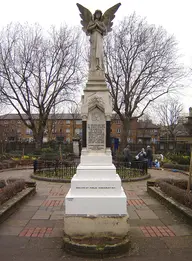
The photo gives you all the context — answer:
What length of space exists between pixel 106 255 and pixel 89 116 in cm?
295

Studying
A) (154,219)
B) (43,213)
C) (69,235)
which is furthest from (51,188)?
(69,235)

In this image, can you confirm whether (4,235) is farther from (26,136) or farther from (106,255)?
(26,136)

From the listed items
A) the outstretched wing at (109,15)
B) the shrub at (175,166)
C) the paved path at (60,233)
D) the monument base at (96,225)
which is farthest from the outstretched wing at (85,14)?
the shrub at (175,166)

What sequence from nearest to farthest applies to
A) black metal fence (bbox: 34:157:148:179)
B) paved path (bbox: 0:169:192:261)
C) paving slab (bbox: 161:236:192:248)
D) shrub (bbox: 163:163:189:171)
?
paved path (bbox: 0:169:192:261)
paving slab (bbox: 161:236:192:248)
black metal fence (bbox: 34:157:148:179)
shrub (bbox: 163:163:189:171)

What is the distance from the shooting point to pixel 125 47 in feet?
89.8

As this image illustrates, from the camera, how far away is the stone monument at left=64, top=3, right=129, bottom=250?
189 inches

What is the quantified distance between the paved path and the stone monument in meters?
0.56

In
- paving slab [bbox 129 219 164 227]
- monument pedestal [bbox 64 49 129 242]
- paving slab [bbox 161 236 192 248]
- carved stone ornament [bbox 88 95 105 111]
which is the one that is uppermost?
carved stone ornament [bbox 88 95 105 111]

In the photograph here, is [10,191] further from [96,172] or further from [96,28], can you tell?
[96,28]

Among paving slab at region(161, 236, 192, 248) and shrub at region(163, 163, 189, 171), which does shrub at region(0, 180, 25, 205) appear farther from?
shrub at region(163, 163, 189, 171)

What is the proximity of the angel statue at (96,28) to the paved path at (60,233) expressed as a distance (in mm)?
3959

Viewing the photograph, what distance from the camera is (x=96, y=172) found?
5383 millimetres

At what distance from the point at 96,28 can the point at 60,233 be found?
4836 mm

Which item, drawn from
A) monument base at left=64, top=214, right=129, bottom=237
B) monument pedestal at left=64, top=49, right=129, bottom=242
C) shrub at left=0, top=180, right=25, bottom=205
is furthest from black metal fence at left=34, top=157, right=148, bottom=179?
monument base at left=64, top=214, right=129, bottom=237
